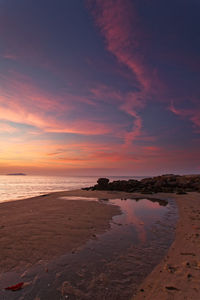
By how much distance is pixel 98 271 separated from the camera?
4828 millimetres

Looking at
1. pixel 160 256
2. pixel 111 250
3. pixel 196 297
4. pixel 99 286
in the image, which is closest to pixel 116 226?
pixel 111 250

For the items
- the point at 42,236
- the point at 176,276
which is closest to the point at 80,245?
the point at 42,236

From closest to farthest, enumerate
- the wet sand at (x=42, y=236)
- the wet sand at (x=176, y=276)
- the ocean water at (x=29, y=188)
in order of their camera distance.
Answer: the wet sand at (x=176, y=276) < the wet sand at (x=42, y=236) < the ocean water at (x=29, y=188)

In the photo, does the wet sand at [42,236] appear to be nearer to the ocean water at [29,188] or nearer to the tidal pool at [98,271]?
the tidal pool at [98,271]

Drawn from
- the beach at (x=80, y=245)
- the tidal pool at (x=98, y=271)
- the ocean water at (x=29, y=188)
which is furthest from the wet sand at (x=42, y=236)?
the ocean water at (x=29, y=188)

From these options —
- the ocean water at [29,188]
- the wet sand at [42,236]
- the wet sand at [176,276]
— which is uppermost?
the wet sand at [176,276]

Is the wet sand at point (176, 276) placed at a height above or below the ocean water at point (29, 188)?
above

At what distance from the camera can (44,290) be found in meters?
4.00

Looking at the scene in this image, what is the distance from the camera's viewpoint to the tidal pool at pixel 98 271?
12.8ft

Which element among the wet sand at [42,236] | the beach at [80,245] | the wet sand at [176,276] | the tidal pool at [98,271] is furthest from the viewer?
the wet sand at [42,236]

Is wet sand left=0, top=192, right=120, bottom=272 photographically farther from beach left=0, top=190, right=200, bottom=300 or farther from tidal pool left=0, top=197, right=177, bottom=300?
tidal pool left=0, top=197, right=177, bottom=300

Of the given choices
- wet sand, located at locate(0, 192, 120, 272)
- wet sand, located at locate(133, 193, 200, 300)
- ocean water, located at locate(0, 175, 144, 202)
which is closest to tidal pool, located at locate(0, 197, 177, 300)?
wet sand, located at locate(133, 193, 200, 300)

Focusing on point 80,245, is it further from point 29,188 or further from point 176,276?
point 29,188

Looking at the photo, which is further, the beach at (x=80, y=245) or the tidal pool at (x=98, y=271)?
the beach at (x=80, y=245)
